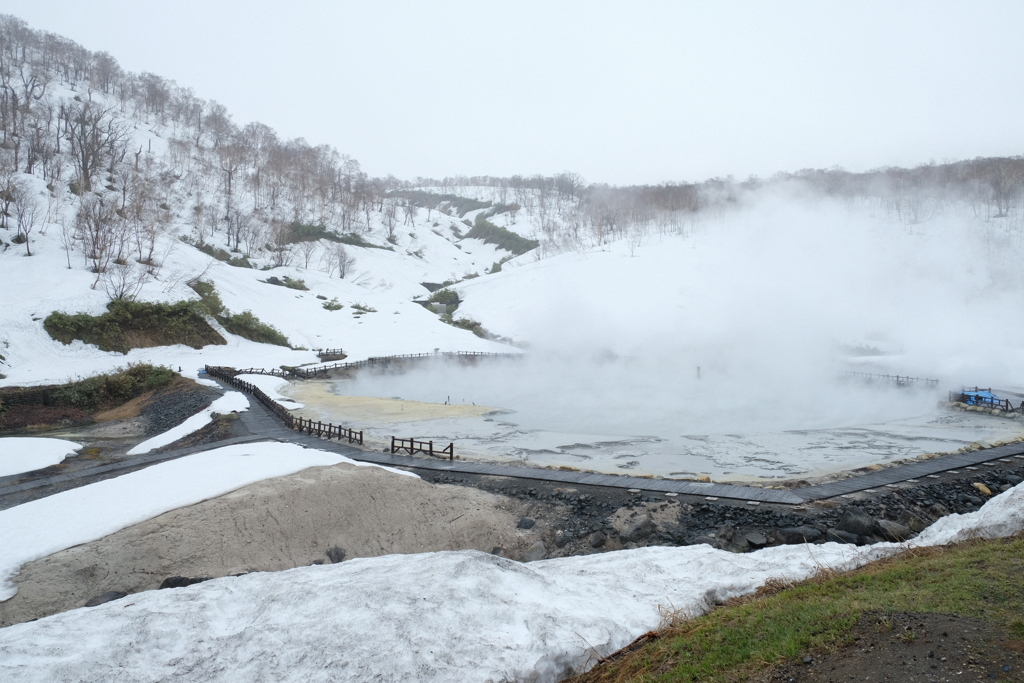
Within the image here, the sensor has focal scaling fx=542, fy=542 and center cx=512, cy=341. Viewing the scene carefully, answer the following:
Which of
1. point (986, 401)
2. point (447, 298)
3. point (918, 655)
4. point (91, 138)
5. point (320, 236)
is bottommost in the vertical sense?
point (986, 401)

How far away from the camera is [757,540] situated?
391 inches

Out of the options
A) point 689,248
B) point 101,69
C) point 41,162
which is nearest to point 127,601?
point 689,248

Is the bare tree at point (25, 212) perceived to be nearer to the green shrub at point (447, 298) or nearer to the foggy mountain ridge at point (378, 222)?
the foggy mountain ridge at point (378, 222)

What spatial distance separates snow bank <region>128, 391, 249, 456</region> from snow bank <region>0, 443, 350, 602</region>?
6177 mm

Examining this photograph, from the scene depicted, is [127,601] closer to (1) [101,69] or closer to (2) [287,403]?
(2) [287,403]

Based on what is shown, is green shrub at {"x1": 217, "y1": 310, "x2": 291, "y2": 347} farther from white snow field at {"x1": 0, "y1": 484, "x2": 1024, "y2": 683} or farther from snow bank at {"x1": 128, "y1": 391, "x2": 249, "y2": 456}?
white snow field at {"x1": 0, "y1": 484, "x2": 1024, "y2": 683}

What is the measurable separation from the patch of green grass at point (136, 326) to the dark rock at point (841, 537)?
40.5 meters

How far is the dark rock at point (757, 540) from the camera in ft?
32.3

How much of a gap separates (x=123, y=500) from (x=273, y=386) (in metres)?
23.4

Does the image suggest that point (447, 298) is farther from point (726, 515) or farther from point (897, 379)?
point (726, 515)

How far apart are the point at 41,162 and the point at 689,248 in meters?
80.8

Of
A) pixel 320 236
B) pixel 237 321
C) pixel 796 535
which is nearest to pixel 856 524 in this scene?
pixel 796 535

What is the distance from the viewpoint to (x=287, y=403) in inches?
1071

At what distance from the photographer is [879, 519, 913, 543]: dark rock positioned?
9797 millimetres
